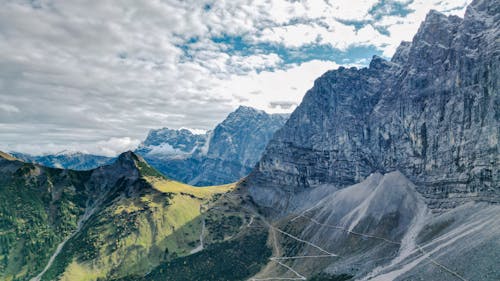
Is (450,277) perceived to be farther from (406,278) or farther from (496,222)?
(496,222)

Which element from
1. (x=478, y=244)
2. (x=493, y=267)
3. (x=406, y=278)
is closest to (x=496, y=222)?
(x=478, y=244)

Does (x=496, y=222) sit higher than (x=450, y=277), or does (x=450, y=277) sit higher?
(x=496, y=222)

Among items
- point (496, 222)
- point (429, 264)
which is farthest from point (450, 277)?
point (496, 222)

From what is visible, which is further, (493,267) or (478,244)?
(478,244)

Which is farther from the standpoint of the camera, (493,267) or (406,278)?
(406,278)

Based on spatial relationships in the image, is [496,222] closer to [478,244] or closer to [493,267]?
[478,244]

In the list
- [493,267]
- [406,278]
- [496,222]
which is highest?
[496,222]

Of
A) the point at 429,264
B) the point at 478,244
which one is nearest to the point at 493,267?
the point at 478,244

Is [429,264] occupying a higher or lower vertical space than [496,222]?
lower

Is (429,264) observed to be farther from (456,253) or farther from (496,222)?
(496,222)
